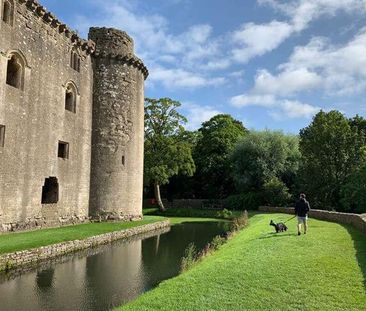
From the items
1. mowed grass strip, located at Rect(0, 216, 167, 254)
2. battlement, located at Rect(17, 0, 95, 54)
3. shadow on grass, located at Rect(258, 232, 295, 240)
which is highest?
battlement, located at Rect(17, 0, 95, 54)

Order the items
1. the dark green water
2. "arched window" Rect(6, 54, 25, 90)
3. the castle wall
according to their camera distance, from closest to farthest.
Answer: the dark green water, the castle wall, "arched window" Rect(6, 54, 25, 90)

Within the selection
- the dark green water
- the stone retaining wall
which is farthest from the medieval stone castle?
the dark green water

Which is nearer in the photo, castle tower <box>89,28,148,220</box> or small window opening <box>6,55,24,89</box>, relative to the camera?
small window opening <box>6,55,24,89</box>

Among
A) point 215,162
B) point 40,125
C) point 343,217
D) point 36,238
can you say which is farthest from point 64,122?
point 215,162

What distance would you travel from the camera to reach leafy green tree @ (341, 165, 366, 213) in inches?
1132

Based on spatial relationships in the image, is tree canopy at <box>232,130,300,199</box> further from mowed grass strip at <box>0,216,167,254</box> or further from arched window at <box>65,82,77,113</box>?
mowed grass strip at <box>0,216,167,254</box>

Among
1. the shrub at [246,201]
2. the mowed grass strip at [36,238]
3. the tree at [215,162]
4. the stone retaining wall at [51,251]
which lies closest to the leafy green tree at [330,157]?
the shrub at [246,201]

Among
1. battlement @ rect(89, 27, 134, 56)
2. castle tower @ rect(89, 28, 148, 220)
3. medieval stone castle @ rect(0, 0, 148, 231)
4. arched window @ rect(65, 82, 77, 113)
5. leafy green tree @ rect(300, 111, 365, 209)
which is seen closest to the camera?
medieval stone castle @ rect(0, 0, 148, 231)

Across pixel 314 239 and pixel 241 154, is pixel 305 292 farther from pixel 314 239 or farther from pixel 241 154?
pixel 241 154

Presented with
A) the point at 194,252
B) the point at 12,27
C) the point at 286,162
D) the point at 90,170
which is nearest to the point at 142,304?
the point at 194,252

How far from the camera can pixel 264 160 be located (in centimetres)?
4341

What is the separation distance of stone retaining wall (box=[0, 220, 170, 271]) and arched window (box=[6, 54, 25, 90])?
24.9ft

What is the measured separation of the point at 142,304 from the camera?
7.39 metres

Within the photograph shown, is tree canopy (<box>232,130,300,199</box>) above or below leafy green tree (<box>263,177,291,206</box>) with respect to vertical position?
above
